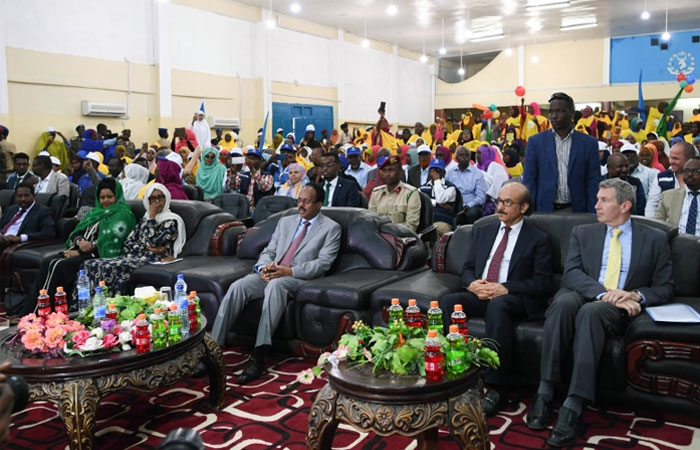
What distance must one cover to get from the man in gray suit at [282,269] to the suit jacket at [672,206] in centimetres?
227

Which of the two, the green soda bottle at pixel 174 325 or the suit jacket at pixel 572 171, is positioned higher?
the suit jacket at pixel 572 171

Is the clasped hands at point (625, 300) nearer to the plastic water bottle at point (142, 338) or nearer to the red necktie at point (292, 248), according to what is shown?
the red necktie at point (292, 248)

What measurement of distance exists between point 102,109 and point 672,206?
33.4ft

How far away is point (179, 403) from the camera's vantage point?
3459 millimetres

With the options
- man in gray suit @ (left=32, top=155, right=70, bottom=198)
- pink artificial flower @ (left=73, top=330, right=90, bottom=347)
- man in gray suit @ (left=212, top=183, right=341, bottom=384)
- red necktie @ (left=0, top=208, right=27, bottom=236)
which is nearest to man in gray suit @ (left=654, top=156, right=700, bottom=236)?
man in gray suit @ (left=212, top=183, right=341, bottom=384)

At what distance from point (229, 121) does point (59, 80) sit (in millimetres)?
3920

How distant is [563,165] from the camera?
4293mm

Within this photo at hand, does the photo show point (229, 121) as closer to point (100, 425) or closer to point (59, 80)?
point (59, 80)

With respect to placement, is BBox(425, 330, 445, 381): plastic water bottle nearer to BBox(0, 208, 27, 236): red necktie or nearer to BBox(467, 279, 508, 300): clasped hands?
BBox(467, 279, 508, 300): clasped hands

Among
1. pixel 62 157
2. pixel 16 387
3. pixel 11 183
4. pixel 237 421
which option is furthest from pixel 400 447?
pixel 62 157

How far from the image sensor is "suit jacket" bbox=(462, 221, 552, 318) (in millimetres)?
3486

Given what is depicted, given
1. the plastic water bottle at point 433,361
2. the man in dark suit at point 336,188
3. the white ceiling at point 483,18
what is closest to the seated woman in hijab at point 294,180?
the man in dark suit at point 336,188

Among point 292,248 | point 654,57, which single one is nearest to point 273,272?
point 292,248

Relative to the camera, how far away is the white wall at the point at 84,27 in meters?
10.3
